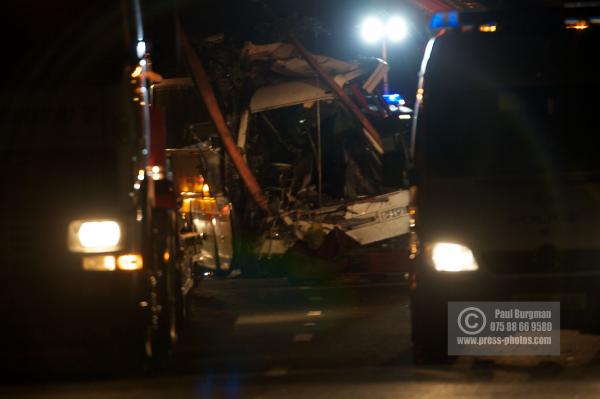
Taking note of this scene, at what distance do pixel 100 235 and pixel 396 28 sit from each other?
41.8 feet

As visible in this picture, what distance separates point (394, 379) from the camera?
8.27m

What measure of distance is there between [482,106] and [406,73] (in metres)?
16.3

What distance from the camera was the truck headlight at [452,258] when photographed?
8.47 meters

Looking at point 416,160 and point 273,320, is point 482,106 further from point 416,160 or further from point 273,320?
point 273,320

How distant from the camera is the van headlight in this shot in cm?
811

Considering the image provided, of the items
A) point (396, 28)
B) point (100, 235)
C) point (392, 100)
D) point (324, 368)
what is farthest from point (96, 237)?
point (396, 28)

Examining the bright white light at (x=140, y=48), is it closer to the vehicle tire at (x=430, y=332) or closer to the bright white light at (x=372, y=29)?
the vehicle tire at (x=430, y=332)

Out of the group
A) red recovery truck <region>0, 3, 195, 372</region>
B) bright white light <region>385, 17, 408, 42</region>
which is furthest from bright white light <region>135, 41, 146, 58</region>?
bright white light <region>385, 17, 408, 42</region>

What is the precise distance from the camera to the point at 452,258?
851 cm

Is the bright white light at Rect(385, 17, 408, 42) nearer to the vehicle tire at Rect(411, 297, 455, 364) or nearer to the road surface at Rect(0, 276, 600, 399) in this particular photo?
the road surface at Rect(0, 276, 600, 399)

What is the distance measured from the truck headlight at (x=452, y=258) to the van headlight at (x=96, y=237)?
2572 millimetres

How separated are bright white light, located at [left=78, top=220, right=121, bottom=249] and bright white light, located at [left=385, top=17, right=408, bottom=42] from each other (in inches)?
491

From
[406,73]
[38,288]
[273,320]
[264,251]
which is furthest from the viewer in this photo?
[406,73]

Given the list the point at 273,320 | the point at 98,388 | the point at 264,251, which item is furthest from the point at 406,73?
the point at 98,388
